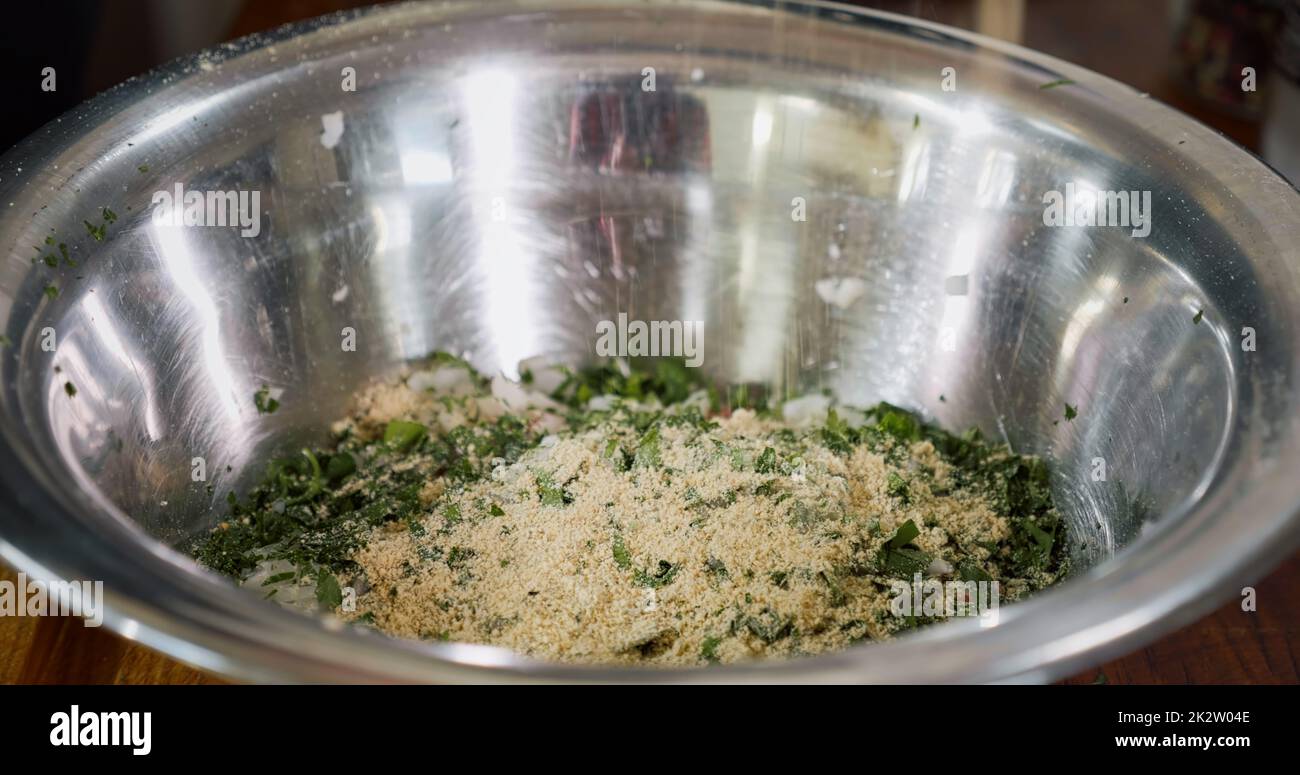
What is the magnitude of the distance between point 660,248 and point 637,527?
49 cm

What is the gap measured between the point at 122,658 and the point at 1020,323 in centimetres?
97

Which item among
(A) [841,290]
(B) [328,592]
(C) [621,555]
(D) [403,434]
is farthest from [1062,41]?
(B) [328,592]

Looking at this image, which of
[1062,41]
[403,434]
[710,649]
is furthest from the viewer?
[1062,41]

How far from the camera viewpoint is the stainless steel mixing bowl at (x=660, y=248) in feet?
3.41

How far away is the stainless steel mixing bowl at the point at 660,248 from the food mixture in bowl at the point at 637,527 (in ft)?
0.24

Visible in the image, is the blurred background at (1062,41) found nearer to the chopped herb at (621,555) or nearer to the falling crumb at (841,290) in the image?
the falling crumb at (841,290)

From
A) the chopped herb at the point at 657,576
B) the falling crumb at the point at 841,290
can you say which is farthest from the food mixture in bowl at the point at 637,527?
the falling crumb at the point at 841,290

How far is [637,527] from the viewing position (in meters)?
1.13

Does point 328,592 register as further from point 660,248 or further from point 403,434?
point 660,248
